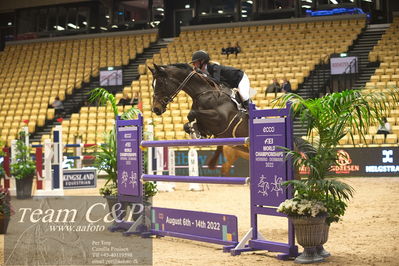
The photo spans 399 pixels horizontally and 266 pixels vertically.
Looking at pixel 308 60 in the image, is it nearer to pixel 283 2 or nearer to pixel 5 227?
pixel 283 2

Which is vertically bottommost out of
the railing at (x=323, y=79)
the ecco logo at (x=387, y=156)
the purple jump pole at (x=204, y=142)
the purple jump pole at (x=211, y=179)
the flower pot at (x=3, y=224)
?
the flower pot at (x=3, y=224)

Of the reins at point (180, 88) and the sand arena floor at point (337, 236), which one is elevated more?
the reins at point (180, 88)

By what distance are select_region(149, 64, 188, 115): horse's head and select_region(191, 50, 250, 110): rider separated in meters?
0.34

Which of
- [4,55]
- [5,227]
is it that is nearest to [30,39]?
[4,55]

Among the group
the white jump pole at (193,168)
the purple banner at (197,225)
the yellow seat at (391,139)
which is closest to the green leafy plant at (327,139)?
the purple banner at (197,225)

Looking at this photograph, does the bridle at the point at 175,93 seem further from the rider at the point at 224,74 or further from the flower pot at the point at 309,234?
the flower pot at the point at 309,234

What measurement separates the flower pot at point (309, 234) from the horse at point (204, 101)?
6.74 feet

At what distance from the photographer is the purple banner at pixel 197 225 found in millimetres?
5531

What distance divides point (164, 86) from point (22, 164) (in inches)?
223

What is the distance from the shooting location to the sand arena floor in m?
4.84

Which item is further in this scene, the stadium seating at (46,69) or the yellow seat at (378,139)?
the stadium seating at (46,69)

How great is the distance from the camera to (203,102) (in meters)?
6.86

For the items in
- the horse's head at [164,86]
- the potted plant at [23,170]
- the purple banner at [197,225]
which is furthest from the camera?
the potted plant at [23,170]

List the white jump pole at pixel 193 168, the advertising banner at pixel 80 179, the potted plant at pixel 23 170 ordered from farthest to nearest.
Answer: the white jump pole at pixel 193 168, the potted plant at pixel 23 170, the advertising banner at pixel 80 179
